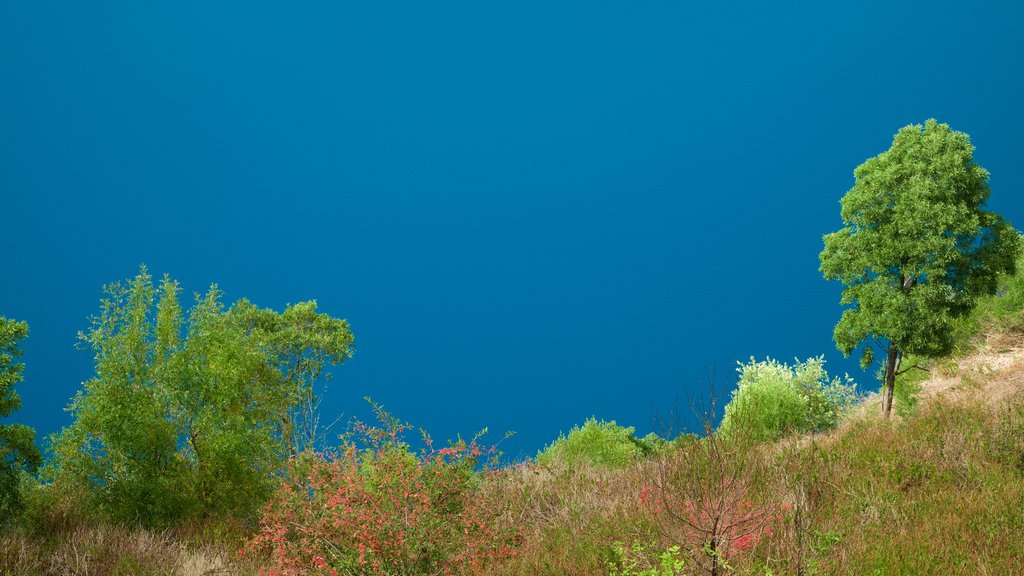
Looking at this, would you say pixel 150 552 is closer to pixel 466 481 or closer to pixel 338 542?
pixel 338 542

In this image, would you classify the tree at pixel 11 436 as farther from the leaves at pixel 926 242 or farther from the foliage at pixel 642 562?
the leaves at pixel 926 242

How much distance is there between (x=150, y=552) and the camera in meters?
13.1

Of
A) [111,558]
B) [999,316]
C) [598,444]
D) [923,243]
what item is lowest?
[111,558]

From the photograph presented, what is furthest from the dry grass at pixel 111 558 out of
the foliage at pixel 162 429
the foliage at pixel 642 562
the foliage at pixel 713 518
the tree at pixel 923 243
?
the tree at pixel 923 243

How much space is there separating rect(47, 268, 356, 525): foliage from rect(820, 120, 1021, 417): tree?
17.4 meters

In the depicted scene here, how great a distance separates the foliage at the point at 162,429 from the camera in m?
16.8

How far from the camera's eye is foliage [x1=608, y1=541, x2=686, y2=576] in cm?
616

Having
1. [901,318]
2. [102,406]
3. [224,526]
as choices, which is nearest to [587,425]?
[901,318]

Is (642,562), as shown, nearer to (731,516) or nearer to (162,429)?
(731,516)

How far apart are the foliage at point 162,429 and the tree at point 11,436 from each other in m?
1.70

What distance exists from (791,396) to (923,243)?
9134 millimetres

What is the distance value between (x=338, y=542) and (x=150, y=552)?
5.24 metres

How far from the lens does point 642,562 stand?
8203 millimetres

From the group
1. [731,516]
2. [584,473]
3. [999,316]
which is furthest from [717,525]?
[999,316]
